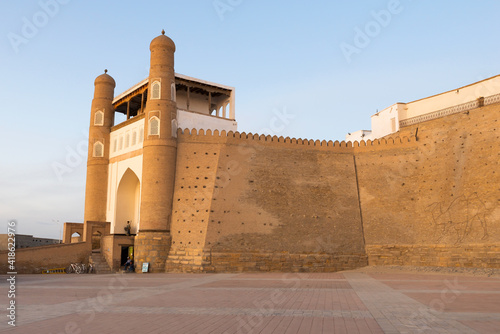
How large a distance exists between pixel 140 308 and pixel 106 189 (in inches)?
732

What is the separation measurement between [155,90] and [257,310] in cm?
1639

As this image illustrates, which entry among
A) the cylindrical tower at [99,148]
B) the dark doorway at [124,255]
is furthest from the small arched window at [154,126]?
the dark doorway at [124,255]

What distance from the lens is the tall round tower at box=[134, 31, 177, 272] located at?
67.7 ft

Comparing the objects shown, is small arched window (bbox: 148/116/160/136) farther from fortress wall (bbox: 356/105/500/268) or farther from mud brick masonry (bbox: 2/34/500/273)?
fortress wall (bbox: 356/105/500/268)

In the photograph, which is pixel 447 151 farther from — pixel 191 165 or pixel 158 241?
pixel 158 241

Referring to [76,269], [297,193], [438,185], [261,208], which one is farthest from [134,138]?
[438,185]

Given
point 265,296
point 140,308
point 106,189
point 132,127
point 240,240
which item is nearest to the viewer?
point 140,308

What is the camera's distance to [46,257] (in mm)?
20562

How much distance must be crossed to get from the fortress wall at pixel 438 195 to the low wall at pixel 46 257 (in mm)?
14137

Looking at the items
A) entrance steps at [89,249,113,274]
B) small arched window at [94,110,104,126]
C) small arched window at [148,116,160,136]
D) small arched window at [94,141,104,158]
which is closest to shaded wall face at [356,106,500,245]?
small arched window at [148,116,160,136]

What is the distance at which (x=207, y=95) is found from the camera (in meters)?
26.9

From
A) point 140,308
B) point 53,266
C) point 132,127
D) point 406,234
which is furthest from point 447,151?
point 53,266

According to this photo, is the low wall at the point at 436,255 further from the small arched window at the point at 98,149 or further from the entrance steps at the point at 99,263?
the small arched window at the point at 98,149

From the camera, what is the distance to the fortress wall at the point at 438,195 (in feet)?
63.9
